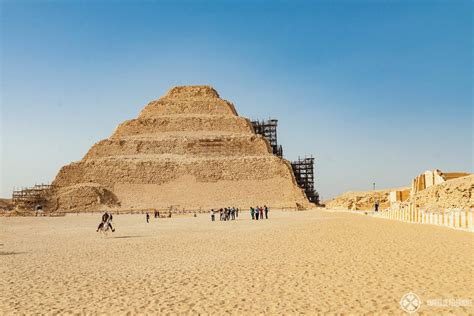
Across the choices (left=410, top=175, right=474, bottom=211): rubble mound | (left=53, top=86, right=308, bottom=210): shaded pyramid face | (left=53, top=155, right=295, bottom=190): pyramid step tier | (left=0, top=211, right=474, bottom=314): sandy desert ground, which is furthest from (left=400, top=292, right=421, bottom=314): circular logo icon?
(left=53, top=155, right=295, bottom=190): pyramid step tier

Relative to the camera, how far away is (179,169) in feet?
245

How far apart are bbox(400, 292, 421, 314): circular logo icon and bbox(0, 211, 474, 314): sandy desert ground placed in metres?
0.11

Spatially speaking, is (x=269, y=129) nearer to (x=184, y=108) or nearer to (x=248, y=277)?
(x=184, y=108)

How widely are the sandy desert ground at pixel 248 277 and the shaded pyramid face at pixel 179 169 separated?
4862 centimetres

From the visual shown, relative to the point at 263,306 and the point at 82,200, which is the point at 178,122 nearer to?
the point at 82,200

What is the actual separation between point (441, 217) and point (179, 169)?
5560 cm

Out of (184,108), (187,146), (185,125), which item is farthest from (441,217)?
(184,108)

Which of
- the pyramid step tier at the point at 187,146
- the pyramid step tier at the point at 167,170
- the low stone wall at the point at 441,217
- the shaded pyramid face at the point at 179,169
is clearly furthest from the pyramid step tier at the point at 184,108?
the low stone wall at the point at 441,217

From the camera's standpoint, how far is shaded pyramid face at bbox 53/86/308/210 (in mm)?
66750

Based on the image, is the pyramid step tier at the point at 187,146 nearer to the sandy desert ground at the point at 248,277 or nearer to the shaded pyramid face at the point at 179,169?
the shaded pyramid face at the point at 179,169

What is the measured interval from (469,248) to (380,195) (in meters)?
45.7

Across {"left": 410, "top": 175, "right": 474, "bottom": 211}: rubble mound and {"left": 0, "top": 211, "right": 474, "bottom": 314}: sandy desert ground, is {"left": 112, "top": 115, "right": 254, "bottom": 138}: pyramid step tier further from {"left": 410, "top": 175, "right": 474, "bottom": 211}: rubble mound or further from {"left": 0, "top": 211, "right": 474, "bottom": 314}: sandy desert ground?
{"left": 0, "top": 211, "right": 474, "bottom": 314}: sandy desert ground

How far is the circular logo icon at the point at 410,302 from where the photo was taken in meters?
6.95

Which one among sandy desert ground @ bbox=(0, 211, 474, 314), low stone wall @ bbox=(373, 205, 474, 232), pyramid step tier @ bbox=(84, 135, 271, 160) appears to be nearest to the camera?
sandy desert ground @ bbox=(0, 211, 474, 314)
